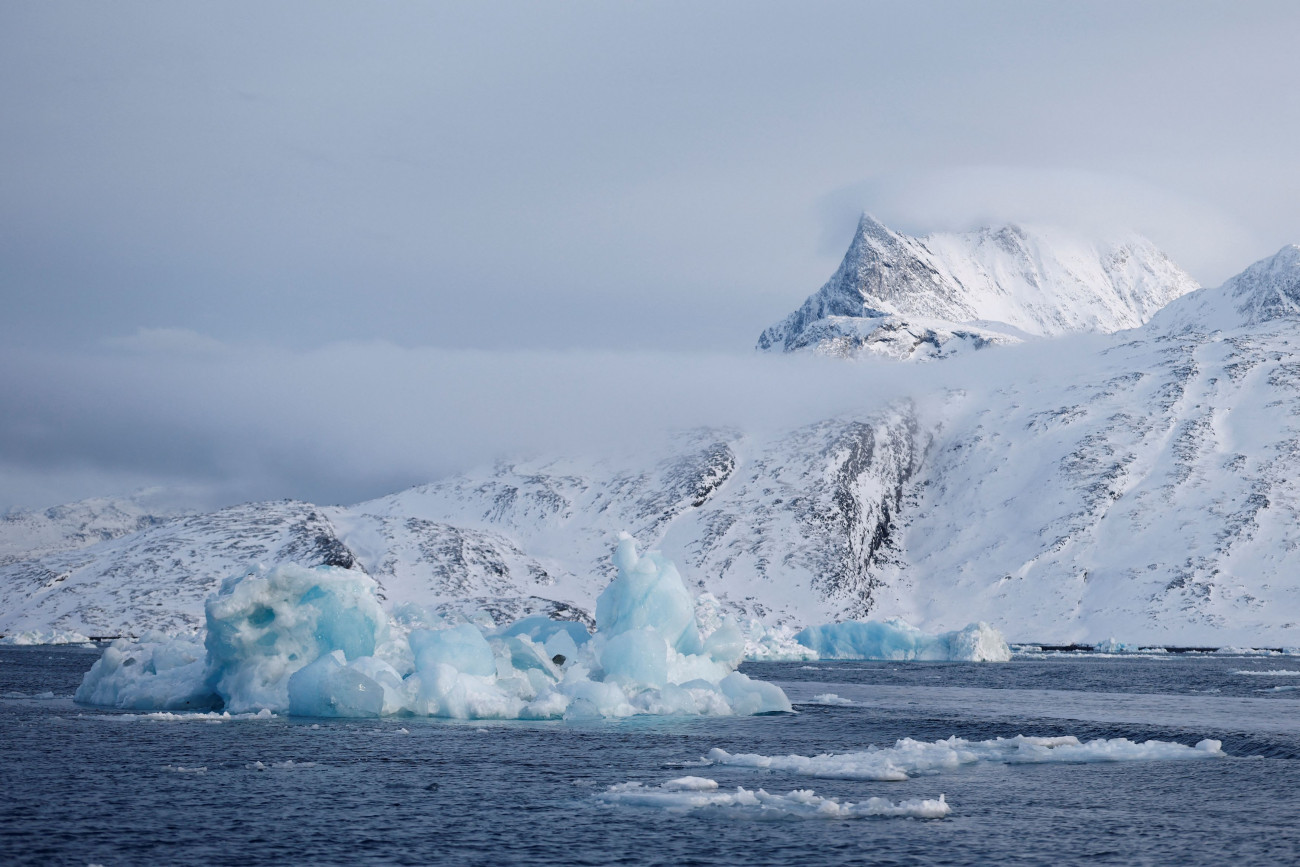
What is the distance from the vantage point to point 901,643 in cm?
11331

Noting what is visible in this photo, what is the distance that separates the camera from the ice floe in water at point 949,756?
31672 mm

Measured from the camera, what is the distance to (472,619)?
118750mm

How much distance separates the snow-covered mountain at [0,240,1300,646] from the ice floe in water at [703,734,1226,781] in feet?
339

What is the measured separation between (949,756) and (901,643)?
81892mm

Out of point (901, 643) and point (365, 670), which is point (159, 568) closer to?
point (901, 643)

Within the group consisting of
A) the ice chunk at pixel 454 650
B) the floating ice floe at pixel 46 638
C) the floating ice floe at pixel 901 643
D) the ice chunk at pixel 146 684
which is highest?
the ice chunk at pixel 454 650

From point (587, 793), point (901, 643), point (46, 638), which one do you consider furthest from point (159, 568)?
point (587, 793)

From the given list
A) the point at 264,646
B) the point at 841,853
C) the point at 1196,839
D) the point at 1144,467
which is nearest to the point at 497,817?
the point at 841,853

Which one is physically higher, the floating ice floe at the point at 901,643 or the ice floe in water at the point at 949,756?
the ice floe in water at the point at 949,756

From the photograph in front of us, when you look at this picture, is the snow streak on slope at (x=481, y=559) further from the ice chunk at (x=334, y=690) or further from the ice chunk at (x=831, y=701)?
the ice chunk at (x=334, y=690)

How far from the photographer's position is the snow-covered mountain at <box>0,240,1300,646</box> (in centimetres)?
14775

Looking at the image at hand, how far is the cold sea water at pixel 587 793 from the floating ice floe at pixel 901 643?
55089mm

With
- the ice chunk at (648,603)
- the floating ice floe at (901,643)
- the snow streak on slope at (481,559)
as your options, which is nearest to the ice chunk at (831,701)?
the ice chunk at (648,603)

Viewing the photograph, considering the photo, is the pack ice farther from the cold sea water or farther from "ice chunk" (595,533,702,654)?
the cold sea water
